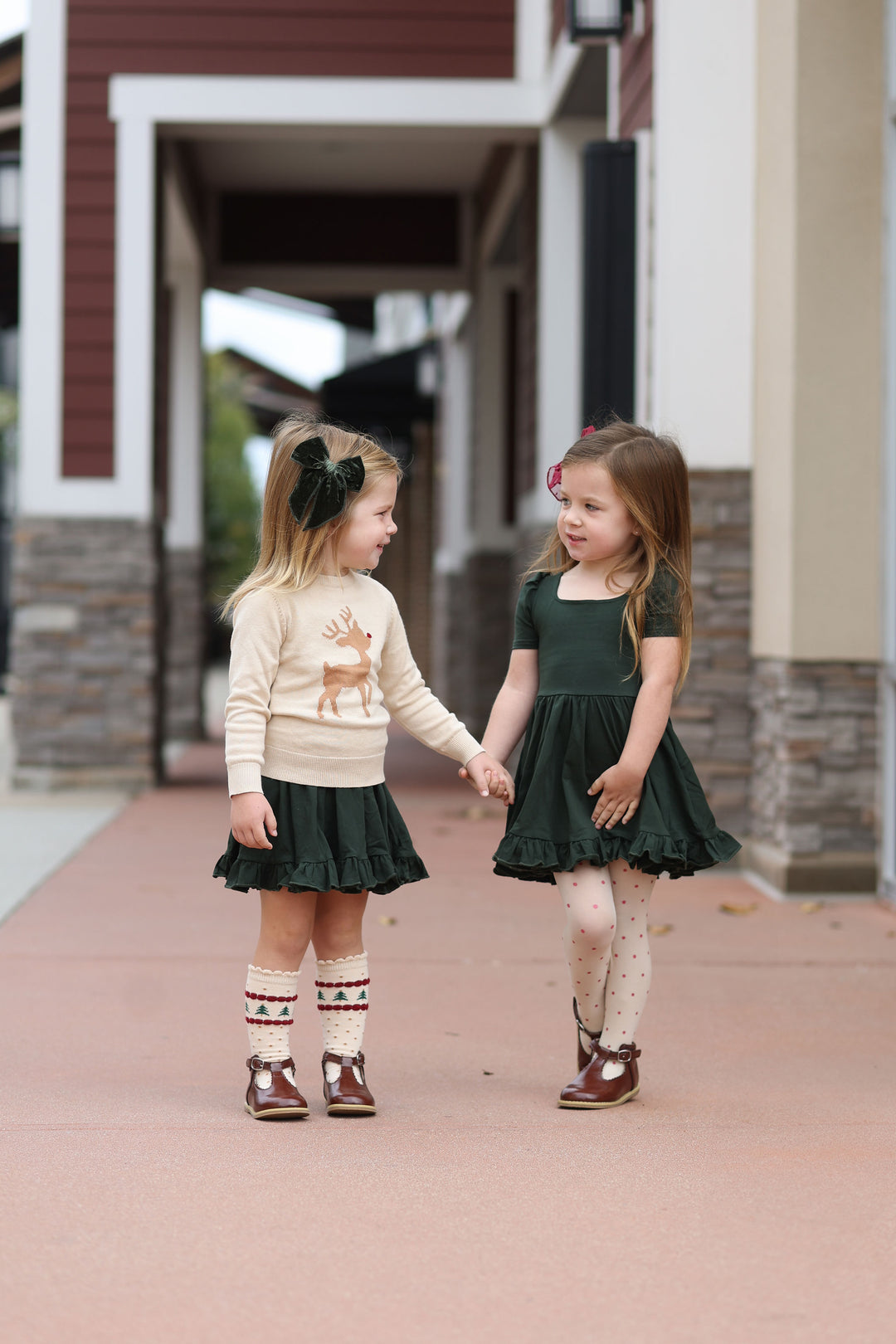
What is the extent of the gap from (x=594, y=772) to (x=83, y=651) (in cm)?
637

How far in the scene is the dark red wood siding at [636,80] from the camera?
6.86m

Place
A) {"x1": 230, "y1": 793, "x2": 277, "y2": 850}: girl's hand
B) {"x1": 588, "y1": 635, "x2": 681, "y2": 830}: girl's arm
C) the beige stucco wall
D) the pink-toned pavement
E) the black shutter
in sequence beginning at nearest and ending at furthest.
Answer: the pink-toned pavement, {"x1": 230, "y1": 793, "x2": 277, "y2": 850}: girl's hand, {"x1": 588, "y1": 635, "x2": 681, "y2": 830}: girl's arm, the beige stucco wall, the black shutter

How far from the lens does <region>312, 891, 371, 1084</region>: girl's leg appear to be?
342 centimetres

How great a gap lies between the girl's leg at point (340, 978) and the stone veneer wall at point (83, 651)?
6104mm

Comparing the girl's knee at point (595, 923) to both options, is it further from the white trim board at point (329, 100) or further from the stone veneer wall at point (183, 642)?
the stone veneer wall at point (183, 642)

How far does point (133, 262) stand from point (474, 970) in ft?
18.6

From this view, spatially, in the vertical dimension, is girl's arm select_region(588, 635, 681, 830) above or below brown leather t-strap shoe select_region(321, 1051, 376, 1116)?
above

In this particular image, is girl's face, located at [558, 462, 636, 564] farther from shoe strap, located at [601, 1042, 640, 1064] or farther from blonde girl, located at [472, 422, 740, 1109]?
shoe strap, located at [601, 1042, 640, 1064]

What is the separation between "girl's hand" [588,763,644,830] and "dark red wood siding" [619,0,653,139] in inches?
168

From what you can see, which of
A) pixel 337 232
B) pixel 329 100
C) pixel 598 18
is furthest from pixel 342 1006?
pixel 337 232

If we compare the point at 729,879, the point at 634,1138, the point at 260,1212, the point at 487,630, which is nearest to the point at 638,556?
the point at 634,1138

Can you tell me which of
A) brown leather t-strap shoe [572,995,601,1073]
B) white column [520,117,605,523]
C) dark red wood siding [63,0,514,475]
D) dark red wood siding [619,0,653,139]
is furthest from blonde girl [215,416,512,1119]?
dark red wood siding [63,0,514,475]

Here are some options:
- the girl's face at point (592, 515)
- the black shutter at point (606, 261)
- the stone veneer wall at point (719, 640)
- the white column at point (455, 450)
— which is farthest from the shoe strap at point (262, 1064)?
the white column at point (455, 450)

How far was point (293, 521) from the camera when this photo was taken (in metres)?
3.35
